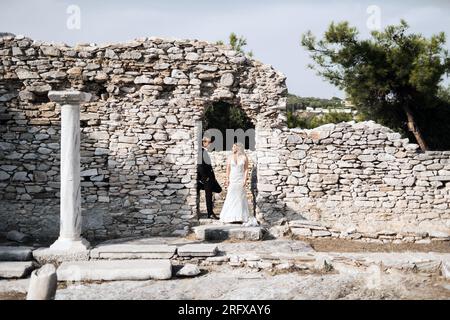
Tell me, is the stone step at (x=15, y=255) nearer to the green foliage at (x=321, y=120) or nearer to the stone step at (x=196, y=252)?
the stone step at (x=196, y=252)

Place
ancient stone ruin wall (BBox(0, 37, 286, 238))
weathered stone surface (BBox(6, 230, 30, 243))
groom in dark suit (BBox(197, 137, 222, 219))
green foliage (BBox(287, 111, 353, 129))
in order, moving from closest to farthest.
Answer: weathered stone surface (BBox(6, 230, 30, 243)), ancient stone ruin wall (BBox(0, 37, 286, 238)), groom in dark suit (BBox(197, 137, 222, 219)), green foliage (BBox(287, 111, 353, 129))

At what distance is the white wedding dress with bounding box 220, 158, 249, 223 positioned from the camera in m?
10.9

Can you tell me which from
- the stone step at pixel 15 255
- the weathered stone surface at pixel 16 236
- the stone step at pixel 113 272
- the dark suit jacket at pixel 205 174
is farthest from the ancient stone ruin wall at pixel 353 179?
the weathered stone surface at pixel 16 236

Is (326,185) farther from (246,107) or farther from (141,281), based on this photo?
(141,281)

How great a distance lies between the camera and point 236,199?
35.8 feet

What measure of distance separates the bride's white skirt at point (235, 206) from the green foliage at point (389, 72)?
36.2 feet

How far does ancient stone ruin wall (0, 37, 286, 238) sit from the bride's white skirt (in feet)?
2.51

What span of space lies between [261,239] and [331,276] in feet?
8.80

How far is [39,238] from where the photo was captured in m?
10.8

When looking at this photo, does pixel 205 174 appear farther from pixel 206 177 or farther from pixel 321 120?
pixel 321 120

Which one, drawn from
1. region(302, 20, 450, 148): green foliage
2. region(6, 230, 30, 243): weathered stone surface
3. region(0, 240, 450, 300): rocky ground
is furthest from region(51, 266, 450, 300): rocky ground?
region(302, 20, 450, 148): green foliage

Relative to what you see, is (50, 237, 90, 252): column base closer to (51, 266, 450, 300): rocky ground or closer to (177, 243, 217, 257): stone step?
(51, 266, 450, 300): rocky ground

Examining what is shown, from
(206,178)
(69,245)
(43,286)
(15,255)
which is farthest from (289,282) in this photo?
(15,255)
